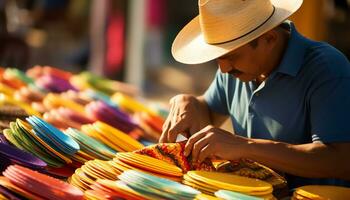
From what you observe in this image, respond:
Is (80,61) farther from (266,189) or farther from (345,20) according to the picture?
(266,189)

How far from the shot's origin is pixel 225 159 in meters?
3.02

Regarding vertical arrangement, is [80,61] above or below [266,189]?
below

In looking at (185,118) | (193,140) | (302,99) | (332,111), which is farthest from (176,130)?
(332,111)

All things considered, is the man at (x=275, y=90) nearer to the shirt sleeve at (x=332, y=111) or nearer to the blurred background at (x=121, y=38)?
the shirt sleeve at (x=332, y=111)

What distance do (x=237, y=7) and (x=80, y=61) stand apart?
854cm

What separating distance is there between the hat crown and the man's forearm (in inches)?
17.2

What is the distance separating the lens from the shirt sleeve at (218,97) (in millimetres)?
3871

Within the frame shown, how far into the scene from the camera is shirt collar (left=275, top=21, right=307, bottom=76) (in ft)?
10.7

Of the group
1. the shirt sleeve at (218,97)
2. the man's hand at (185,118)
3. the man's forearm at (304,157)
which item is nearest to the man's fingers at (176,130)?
the man's hand at (185,118)

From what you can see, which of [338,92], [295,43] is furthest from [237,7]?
[338,92]

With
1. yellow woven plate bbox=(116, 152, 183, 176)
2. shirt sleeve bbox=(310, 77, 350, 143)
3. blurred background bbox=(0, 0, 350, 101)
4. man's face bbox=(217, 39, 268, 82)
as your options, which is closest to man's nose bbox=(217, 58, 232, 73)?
man's face bbox=(217, 39, 268, 82)

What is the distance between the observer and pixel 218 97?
3.89 m

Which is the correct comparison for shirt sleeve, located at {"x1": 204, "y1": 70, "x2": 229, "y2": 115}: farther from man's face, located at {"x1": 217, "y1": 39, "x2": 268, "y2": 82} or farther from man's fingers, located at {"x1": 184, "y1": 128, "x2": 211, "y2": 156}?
man's fingers, located at {"x1": 184, "y1": 128, "x2": 211, "y2": 156}

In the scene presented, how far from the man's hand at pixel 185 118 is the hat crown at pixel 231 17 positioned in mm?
460
